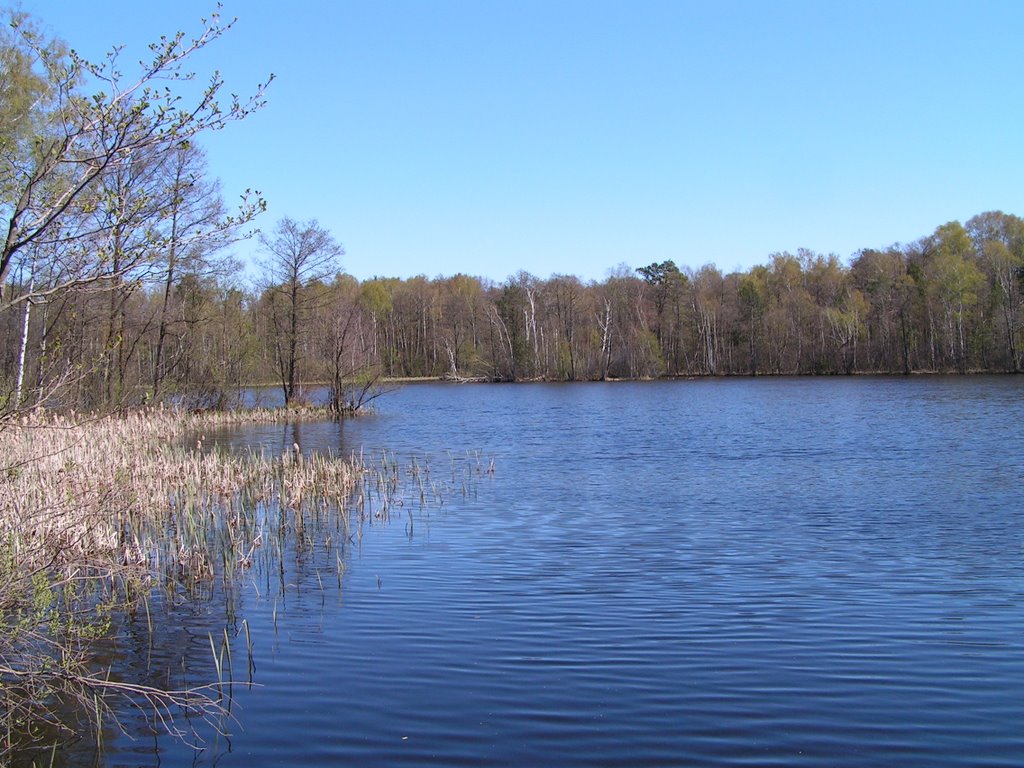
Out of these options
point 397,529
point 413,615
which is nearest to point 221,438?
point 397,529

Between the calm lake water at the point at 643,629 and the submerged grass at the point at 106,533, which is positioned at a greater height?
the submerged grass at the point at 106,533

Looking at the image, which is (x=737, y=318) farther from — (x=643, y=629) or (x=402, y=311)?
(x=643, y=629)

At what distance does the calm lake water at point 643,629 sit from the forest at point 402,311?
3.41 meters

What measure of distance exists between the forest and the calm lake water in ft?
11.2

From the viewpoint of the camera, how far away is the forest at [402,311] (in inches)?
211

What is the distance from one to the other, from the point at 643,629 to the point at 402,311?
91.8 meters

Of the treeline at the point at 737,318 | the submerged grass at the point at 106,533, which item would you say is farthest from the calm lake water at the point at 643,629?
the treeline at the point at 737,318

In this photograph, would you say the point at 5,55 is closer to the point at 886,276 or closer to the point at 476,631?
the point at 476,631

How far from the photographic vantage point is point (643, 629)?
8438 millimetres

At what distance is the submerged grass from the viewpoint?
598 cm

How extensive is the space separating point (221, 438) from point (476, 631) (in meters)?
21.8

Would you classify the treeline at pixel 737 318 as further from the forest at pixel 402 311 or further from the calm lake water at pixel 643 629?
the calm lake water at pixel 643 629

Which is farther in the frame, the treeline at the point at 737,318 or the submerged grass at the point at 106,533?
the treeline at the point at 737,318

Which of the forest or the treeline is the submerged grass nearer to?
the forest
